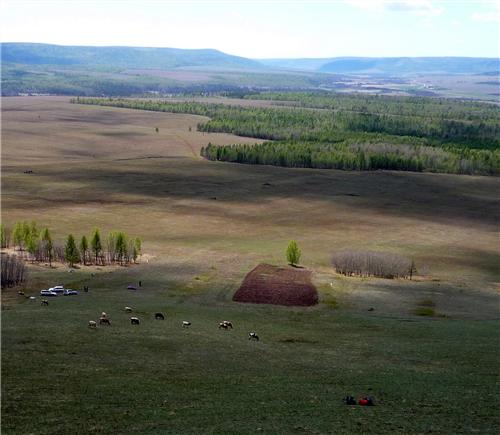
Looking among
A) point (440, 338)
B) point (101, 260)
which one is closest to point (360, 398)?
point (440, 338)

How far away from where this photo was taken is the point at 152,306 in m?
79.8

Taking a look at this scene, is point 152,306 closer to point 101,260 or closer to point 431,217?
point 101,260

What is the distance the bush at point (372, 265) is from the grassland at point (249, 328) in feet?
8.38

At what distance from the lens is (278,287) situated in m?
93.0

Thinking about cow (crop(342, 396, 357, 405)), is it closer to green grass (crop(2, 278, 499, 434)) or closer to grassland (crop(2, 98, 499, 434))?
green grass (crop(2, 278, 499, 434))

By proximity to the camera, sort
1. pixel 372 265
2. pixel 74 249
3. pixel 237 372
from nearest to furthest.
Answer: pixel 237 372, pixel 74 249, pixel 372 265

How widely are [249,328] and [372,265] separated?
4091 cm

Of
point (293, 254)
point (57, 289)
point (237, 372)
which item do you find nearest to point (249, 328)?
point (237, 372)

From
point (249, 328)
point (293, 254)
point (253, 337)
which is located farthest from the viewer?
point (293, 254)

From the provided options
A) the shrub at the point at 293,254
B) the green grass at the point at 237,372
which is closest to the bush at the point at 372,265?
the shrub at the point at 293,254

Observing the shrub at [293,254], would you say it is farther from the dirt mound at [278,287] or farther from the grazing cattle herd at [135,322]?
the grazing cattle herd at [135,322]

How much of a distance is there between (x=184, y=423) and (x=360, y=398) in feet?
42.5

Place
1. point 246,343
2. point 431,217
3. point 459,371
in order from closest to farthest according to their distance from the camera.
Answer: point 459,371
point 246,343
point 431,217

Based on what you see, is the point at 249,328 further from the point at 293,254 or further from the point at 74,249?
the point at 74,249
